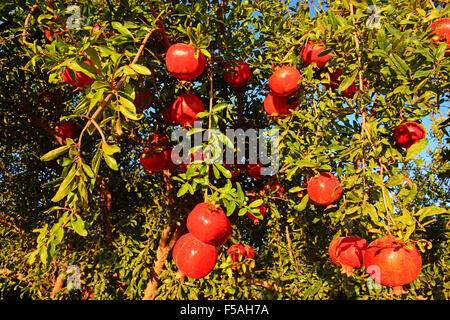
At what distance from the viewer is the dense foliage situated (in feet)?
2.99

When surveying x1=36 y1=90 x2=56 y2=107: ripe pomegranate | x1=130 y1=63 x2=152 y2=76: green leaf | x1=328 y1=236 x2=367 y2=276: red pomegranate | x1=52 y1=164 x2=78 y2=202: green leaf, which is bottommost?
x1=328 y1=236 x2=367 y2=276: red pomegranate

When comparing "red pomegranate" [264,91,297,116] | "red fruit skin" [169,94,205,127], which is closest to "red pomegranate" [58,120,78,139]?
"red fruit skin" [169,94,205,127]

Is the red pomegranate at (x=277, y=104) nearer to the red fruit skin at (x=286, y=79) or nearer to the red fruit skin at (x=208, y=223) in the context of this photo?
the red fruit skin at (x=286, y=79)

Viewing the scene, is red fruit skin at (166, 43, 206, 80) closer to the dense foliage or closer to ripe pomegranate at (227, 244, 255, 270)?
the dense foliage

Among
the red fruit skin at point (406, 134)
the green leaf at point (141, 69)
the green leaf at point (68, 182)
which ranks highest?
the green leaf at point (141, 69)

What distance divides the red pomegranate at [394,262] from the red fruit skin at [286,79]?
833 millimetres

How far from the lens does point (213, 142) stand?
3.31 ft

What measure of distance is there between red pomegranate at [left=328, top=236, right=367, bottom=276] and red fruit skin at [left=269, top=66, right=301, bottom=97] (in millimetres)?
763

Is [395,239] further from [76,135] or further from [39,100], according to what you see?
[39,100]

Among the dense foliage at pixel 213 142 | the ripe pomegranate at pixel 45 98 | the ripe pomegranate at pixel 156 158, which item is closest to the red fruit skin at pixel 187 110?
Answer: the dense foliage at pixel 213 142

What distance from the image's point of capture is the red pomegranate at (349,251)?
109 cm

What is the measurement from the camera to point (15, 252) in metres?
2.65

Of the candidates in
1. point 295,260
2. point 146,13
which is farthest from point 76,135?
point 295,260

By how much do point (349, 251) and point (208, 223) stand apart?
590 millimetres
